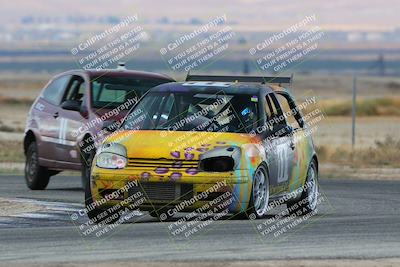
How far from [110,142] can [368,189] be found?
743 centimetres

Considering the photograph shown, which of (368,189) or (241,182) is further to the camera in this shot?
(368,189)

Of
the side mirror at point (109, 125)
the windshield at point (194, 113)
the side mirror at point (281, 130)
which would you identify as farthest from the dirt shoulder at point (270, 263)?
the side mirror at point (109, 125)

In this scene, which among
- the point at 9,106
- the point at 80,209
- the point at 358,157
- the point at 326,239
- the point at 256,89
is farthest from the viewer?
the point at 9,106

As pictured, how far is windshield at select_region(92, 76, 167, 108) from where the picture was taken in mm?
18797

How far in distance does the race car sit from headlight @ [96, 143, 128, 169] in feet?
0.03

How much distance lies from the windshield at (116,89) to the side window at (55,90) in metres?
0.75

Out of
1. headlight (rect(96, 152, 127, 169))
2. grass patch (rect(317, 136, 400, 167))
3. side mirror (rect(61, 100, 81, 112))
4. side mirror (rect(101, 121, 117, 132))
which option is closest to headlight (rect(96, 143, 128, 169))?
headlight (rect(96, 152, 127, 169))

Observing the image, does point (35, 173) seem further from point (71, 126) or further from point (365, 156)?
point (365, 156)

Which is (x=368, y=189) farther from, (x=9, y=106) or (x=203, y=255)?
(x=9, y=106)

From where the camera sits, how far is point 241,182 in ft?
43.7

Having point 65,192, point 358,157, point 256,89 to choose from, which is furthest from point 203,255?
point 358,157

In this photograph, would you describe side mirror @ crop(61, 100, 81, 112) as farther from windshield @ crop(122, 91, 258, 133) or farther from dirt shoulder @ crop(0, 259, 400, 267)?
dirt shoulder @ crop(0, 259, 400, 267)

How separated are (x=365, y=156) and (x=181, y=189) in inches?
612

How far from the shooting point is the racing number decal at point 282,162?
14468mm
